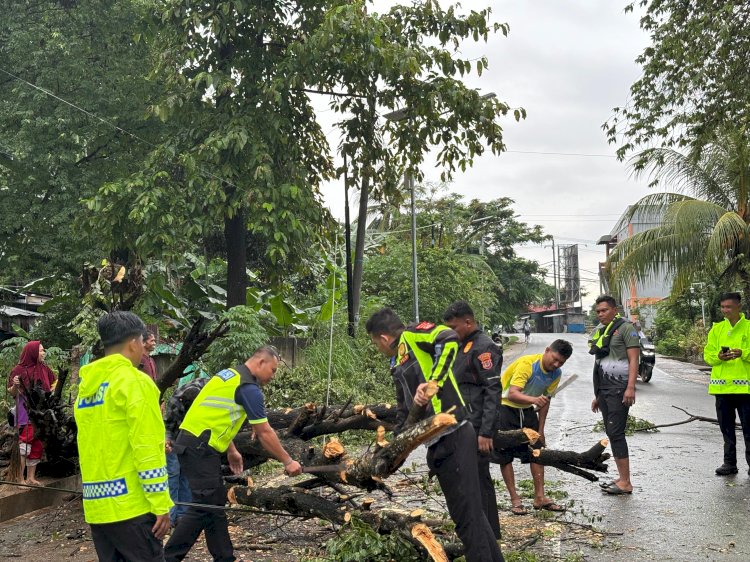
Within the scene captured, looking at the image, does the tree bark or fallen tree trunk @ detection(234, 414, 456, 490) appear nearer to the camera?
fallen tree trunk @ detection(234, 414, 456, 490)

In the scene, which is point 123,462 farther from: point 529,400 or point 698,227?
point 698,227

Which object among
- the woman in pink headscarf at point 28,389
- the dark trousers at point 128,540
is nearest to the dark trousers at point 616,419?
the dark trousers at point 128,540

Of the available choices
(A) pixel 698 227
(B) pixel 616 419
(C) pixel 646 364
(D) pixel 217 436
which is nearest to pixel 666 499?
(B) pixel 616 419

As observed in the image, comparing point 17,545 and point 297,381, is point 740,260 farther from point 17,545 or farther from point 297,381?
point 17,545

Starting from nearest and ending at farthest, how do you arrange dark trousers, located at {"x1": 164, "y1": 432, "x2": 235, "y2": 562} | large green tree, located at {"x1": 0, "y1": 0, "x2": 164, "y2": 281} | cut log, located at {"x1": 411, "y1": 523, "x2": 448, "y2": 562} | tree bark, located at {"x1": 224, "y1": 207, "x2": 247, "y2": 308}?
cut log, located at {"x1": 411, "y1": 523, "x2": 448, "y2": 562} < dark trousers, located at {"x1": 164, "y1": 432, "x2": 235, "y2": 562} < tree bark, located at {"x1": 224, "y1": 207, "x2": 247, "y2": 308} < large green tree, located at {"x1": 0, "y1": 0, "x2": 164, "y2": 281}

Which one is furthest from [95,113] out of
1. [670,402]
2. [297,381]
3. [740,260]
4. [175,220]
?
[740,260]

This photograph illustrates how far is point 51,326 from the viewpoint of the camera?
18641mm

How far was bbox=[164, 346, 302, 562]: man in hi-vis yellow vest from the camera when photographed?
517cm

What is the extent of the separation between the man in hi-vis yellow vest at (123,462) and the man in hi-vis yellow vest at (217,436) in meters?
1.33

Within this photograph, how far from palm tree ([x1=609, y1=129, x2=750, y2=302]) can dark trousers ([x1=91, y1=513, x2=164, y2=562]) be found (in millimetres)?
15847

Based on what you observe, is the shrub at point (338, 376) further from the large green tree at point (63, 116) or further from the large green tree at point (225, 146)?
the large green tree at point (63, 116)

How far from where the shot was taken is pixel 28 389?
299 inches

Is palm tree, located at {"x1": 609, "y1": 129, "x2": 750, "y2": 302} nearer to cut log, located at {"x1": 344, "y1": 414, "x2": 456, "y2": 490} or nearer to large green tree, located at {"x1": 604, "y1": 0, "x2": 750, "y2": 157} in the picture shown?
large green tree, located at {"x1": 604, "y1": 0, "x2": 750, "y2": 157}

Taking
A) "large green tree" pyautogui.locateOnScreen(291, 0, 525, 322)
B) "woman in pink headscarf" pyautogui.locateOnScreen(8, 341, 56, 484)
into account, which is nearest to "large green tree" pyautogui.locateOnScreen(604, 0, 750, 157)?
"large green tree" pyautogui.locateOnScreen(291, 0, 525, 322)
